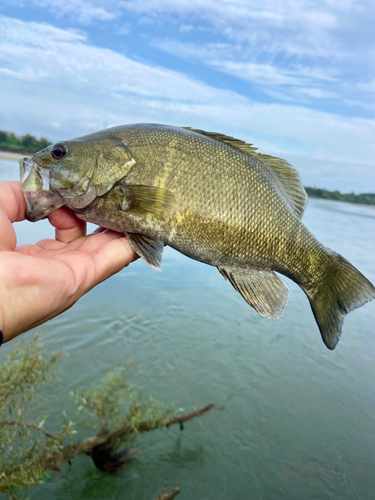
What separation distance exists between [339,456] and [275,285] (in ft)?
32.6

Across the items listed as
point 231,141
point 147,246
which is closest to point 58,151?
point 147,246

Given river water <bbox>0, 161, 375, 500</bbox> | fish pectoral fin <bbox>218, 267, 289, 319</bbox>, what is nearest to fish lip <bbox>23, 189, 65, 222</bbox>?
fish pectoral fin <bbox>218, 267, 289, 319</bbox>

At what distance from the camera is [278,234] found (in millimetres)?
2465

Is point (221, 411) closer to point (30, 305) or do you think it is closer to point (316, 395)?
point (316, 395)

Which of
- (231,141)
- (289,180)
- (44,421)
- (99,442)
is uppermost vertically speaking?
(231,141)

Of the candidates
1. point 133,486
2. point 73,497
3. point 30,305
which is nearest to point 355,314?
point 133,486

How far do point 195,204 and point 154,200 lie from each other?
10.7 inches

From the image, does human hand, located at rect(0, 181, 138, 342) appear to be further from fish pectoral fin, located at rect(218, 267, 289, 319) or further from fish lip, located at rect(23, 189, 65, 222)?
fish pectoral fin, located at rect(218, 267, 289, 319)

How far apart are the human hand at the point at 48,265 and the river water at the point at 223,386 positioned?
20.8 feet

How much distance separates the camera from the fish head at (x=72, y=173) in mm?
2373

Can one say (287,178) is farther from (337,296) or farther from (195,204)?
(337,296)

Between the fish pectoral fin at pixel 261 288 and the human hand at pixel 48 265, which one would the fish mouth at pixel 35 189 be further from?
the fish pectoral fin at pixel 261 288

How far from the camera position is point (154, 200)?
2.29 m

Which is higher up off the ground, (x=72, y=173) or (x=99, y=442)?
(x=72, y=173)
